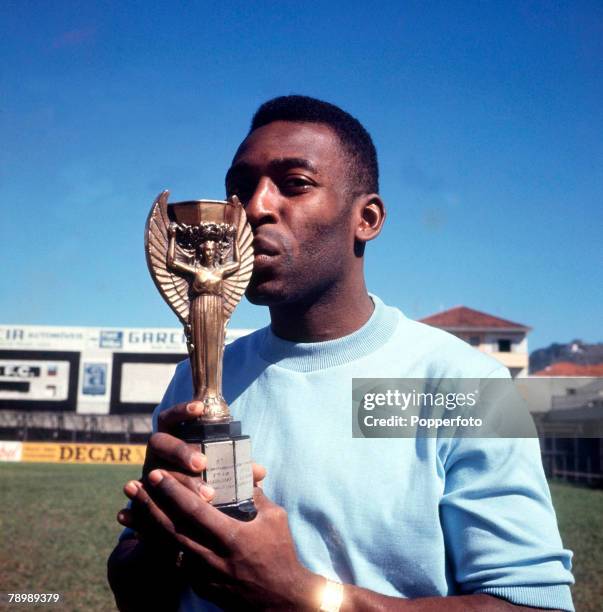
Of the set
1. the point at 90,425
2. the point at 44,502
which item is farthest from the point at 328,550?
the point at 90,425

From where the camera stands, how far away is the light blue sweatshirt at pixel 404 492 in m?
1.35

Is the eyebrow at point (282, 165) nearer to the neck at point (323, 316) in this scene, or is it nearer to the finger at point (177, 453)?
the neck at point (323, 316)

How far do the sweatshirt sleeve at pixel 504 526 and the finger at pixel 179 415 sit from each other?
571mm

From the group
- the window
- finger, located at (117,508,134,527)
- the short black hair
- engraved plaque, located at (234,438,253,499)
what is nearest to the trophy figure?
engraved plaque, located at (234,438,253,499)

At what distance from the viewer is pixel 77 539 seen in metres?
9.97

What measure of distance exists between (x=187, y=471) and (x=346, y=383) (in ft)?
1.84

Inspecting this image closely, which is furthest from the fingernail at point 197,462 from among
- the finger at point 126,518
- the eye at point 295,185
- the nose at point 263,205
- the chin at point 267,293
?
the eye at point 295,185

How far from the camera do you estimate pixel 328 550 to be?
148 cm

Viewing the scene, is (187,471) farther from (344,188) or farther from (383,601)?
(344,188)

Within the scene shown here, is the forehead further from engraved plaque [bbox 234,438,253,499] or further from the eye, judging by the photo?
engraved plaque [bbox 234,438,253,499]

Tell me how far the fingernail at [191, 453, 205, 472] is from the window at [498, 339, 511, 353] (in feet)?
147

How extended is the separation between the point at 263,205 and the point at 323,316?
1.24 feet

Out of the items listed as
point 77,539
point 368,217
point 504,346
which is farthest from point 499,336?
point 368,217

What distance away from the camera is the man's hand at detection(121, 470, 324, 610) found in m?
Result: 1.18
